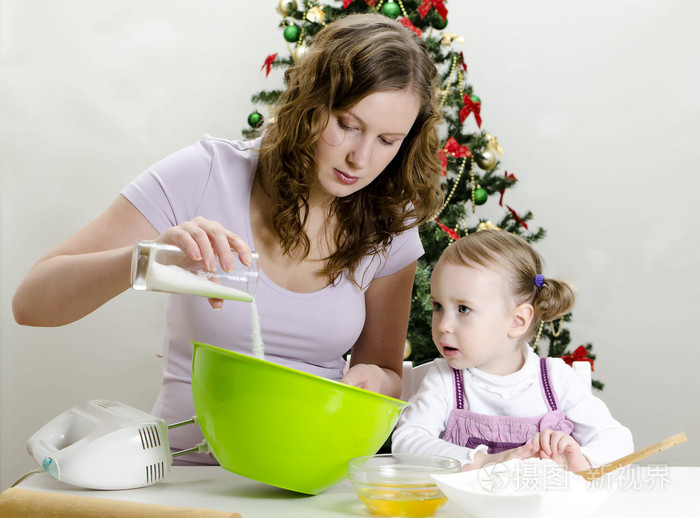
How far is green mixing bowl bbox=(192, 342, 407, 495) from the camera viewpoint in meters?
0.84

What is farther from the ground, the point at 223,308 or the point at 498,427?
the point at 223,308

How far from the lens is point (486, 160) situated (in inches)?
103

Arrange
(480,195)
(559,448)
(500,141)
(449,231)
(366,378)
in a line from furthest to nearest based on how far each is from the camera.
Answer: (500,141)
(480,195)
(449,231)
(366,378)
(559,448)

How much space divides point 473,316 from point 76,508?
2.55 feet

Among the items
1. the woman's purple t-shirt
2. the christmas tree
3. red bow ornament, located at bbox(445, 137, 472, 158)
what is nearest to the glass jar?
the woman's purple t-shirt

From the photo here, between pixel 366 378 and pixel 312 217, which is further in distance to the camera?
pixel 312 217

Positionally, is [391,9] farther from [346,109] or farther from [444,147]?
[346,109]

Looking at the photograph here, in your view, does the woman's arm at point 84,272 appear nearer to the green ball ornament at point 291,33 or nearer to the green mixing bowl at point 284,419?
the green mixing bowl at point 284,419

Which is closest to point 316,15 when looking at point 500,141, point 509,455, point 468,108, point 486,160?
point 468,108

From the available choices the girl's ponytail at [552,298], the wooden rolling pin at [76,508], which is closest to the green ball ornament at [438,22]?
the girl's ponytail at [552,298]

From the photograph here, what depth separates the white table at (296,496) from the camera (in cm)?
84

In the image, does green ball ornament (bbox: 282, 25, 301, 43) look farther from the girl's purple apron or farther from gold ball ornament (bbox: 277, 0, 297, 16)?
the girl's purple apron

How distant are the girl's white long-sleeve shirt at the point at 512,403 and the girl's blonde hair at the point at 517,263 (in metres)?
0.11

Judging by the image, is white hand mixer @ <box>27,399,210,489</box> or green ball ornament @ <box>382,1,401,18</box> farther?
green ball ornament @ <box>382,1,401,18</box>
